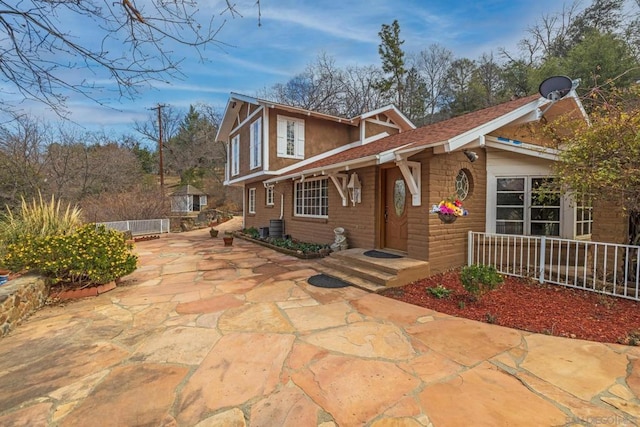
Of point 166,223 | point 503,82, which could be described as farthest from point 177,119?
point 503,82

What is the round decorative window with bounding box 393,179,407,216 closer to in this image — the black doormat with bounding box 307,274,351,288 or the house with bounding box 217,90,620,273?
the house with bounding box 217,90,620,273

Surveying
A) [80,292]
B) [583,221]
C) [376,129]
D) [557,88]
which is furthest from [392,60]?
[80,292]

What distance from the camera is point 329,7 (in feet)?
13.5

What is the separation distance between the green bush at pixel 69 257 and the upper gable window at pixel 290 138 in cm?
742

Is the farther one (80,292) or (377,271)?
(377,271)

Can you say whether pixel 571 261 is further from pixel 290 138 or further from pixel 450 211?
pixel 290 138

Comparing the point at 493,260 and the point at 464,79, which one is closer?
the point at 493,260

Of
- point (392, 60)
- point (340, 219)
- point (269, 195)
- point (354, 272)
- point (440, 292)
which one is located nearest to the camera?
point (440, 292)

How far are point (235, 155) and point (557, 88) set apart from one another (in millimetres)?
13109

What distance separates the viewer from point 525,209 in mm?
6488

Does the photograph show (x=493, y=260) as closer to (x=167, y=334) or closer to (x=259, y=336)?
(x=259, y=336)

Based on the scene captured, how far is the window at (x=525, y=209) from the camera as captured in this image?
20.8 ft

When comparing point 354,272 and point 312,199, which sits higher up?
point 312,199

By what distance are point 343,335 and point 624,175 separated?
15.2 feet
